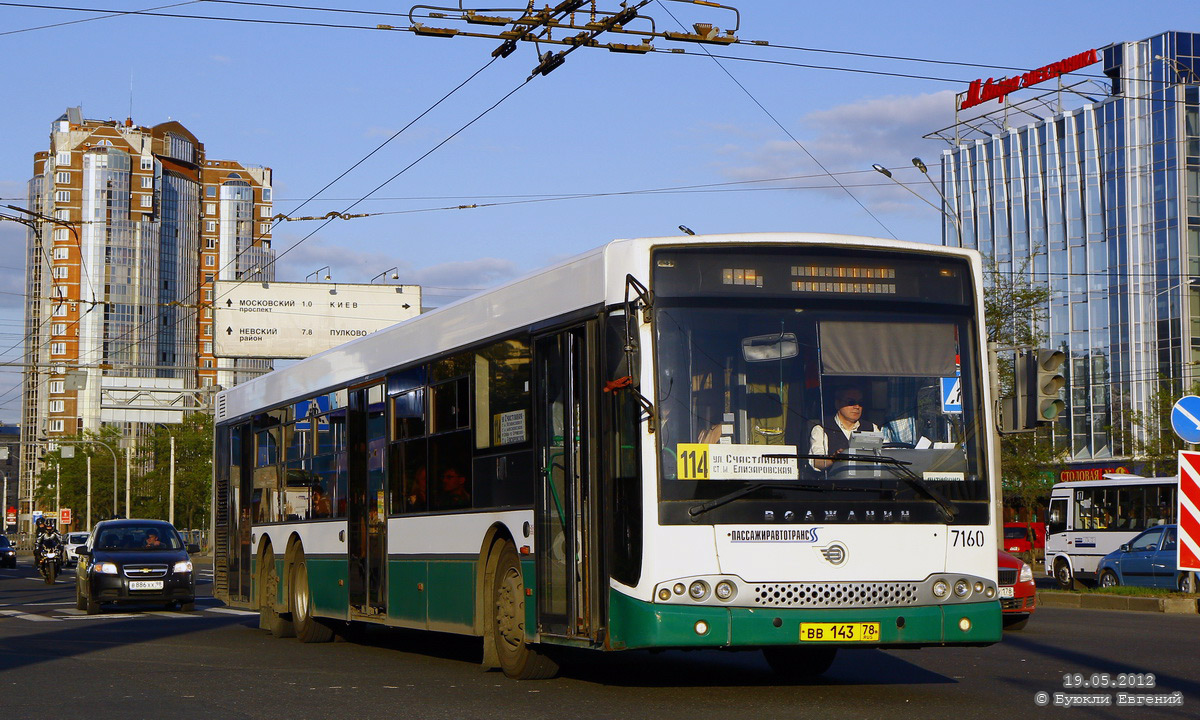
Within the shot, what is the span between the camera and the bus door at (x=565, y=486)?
35.9ft

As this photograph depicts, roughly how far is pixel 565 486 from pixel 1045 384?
334 centimetres

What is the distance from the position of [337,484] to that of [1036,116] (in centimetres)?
6622

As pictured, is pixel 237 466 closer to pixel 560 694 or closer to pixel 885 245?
pixel 560 694

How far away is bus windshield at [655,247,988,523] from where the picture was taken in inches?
404

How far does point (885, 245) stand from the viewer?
36.2 feet

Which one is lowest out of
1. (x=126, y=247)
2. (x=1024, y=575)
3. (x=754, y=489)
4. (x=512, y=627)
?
(x=1024, y=575)

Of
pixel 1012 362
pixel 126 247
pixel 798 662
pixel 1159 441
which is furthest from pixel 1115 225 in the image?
pixel 126 247

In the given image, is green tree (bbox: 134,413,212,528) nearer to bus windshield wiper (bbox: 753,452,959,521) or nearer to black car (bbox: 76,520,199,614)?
black car (bbox: 76,520,199,614)

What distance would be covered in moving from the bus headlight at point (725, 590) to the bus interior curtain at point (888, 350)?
1.51 meters

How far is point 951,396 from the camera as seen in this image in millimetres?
10711

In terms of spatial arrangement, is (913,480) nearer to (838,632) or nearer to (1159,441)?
(838,632)

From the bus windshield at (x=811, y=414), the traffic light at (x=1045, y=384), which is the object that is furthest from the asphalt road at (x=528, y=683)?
the traffic light at (x=1045, y=384)

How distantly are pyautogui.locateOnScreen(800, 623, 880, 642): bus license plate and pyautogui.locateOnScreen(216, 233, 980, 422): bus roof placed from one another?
8.15ft

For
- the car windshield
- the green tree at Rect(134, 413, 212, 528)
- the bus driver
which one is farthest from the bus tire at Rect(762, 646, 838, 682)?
the green tree at Rect(134, 413, 212, 528)
